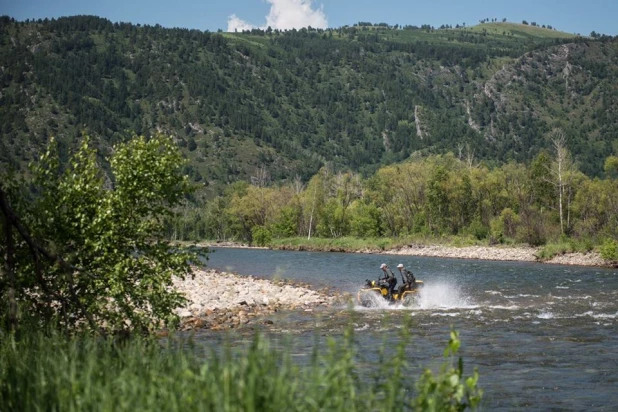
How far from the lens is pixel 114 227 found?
512 inches

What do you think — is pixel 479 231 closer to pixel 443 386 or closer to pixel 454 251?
pixel 454 251

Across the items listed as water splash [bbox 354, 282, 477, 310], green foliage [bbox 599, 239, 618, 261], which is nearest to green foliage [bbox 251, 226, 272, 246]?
green foliage [bbox 599, 239, 618, 261]

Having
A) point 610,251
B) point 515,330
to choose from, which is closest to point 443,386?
point 515,330

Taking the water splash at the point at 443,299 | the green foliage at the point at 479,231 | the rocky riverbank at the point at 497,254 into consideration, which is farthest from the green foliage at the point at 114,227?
the green foliage at the point at 479,231

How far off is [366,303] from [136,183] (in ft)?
61.0

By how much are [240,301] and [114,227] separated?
1731 centimetres

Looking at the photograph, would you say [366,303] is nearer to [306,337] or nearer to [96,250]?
[306,337]

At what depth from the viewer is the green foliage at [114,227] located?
12305 mm

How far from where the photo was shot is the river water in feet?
48.6

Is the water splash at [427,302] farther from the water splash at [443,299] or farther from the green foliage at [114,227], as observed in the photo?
the green foliage at [114,227]

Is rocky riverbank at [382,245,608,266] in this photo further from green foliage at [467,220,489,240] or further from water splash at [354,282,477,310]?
water splash at [354,282,477,310]

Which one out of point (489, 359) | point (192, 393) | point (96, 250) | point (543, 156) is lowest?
point (489, 359)

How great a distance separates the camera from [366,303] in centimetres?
3062

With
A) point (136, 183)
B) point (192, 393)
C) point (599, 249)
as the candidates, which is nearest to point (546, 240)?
point (599, 249)
